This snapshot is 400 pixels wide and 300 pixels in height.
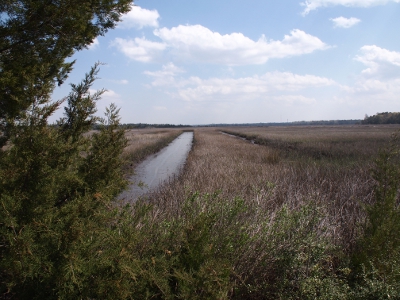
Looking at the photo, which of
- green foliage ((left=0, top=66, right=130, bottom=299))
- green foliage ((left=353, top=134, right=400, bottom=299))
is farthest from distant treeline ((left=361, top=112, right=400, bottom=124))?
green foliage ((left=0, top=66, right=130, bottom=299))

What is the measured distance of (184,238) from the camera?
2797 millimetres

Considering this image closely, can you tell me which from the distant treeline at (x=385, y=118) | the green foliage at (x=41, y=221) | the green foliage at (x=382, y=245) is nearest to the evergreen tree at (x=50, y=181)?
the green foliage at (x=41, y=221)

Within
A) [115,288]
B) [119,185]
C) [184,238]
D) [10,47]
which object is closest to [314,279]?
[184,238]

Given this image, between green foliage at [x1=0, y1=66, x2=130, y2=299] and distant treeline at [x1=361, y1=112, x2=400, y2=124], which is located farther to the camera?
distant treeline at [x1=361, y1=112, x2=400, y2=124]

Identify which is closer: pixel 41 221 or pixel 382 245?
pixel 41 221

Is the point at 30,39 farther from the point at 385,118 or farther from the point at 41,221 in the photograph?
the point at 385,118

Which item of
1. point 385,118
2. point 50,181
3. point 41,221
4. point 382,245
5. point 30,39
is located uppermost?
point 385,118

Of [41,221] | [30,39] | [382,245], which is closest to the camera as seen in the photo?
[41,221]

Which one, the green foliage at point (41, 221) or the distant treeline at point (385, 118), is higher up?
the distant treeline at point (385, 118)

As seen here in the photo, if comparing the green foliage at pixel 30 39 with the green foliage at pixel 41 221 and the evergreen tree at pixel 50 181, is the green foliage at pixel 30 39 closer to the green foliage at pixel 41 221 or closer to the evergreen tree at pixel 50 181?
the evergreen tree at pixel 50 181

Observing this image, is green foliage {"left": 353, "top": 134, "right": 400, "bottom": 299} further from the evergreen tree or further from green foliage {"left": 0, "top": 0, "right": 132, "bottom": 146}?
green foliage {"left": 0, "top": 0, "right": 132, "bottom": 146}

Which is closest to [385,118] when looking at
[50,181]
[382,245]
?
[382,245]

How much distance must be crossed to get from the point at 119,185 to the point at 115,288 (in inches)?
40.2

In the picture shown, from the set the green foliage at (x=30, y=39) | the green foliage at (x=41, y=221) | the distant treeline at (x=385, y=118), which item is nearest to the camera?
the green foliage at (x=41, y=221)
